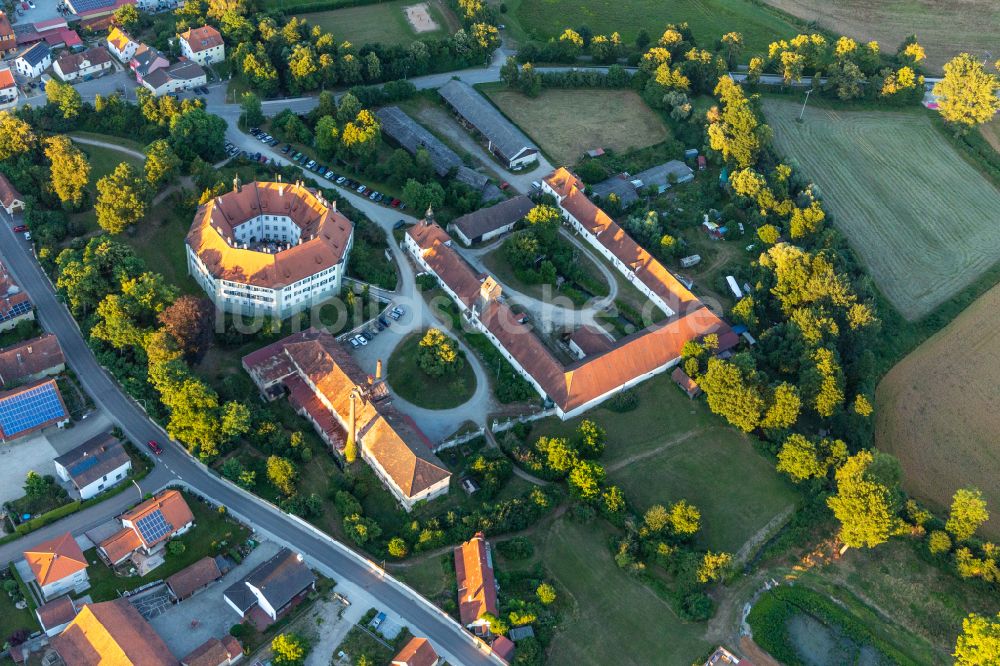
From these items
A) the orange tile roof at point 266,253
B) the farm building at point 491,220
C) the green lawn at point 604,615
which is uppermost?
the orange tile roof at point 266,253

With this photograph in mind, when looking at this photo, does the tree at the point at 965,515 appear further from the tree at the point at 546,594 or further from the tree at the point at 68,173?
the tree at the point at 68,173

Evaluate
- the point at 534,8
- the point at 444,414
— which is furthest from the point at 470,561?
the point at 534,8

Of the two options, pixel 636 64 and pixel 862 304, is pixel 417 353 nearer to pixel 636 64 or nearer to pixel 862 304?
pixel 862 304

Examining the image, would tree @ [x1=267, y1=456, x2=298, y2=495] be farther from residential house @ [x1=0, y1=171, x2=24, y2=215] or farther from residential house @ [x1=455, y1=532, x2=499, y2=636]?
residential house @ [x1=0, y1=171, x2=24, y2=215]

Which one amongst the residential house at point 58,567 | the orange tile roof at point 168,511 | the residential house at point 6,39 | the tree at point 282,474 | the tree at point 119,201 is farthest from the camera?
the residential house at point 6,39

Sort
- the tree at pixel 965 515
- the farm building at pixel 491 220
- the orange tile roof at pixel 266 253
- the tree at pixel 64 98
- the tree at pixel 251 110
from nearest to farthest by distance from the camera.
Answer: the tree at pixel 965 515 → the orange tile roof at pixel 266 253 → the farm building at pixel 491 220 → the tree at pixel 64 98 → the tree at pixel 251 110

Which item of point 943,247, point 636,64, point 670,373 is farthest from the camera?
point 636,64

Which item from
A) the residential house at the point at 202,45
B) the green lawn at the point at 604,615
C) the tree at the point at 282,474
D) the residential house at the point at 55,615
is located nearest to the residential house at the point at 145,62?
the residential house at the point at 202,45
